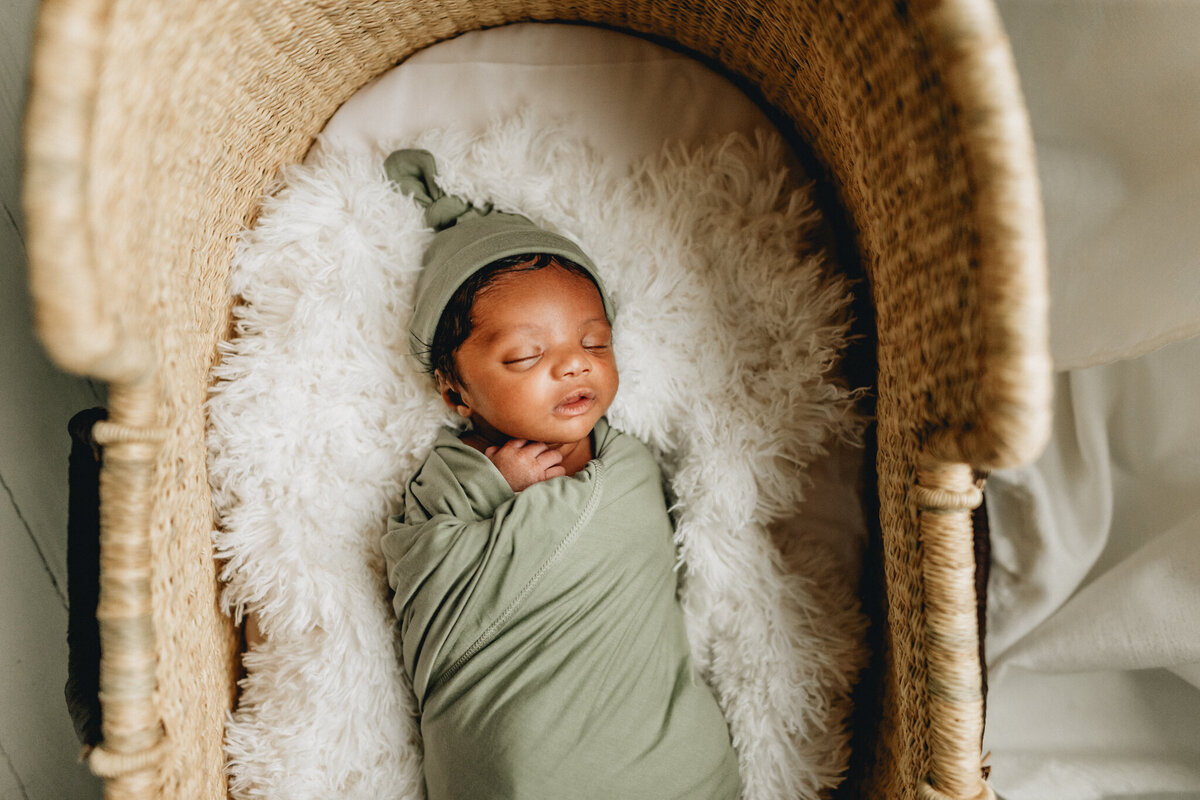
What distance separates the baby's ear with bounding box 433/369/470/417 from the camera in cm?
109

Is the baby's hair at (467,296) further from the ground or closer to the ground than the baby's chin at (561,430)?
further from the ground

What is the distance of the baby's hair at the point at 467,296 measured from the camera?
1024 millimetres

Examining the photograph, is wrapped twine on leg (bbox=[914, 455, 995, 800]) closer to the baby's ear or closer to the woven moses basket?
the woven moses basket

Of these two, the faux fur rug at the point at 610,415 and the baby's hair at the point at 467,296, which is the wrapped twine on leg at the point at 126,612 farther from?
the baby's hair at the point at 467,296

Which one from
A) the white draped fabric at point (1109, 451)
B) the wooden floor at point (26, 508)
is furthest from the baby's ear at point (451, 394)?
the white draped fabric at point (1109, 451)

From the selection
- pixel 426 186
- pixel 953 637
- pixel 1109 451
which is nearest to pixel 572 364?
pixel 426 186

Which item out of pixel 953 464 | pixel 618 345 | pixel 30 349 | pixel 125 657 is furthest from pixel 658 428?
pixel 30 349

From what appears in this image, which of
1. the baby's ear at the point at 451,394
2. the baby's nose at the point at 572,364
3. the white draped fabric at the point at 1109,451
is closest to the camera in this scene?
the white draped fabric at the point at 1109,451

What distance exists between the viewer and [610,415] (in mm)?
1139

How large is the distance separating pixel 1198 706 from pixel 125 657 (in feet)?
4.64

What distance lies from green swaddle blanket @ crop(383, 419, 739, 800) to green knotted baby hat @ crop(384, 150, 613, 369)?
21 centimetres

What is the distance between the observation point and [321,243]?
1.10 metres

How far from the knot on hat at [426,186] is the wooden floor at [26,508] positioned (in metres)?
0.48

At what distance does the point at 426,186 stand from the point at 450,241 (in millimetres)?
128
